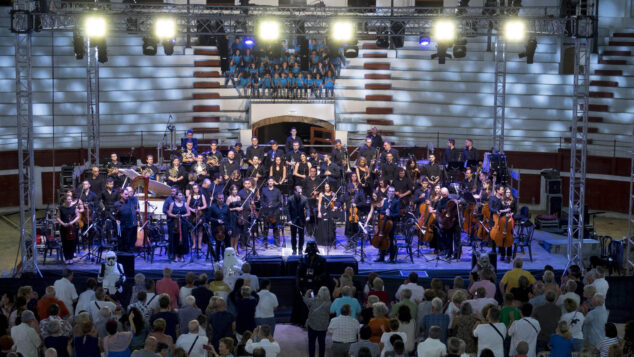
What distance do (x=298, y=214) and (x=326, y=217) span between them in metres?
0.70

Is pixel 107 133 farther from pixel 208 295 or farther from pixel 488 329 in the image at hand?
pixel 488 329

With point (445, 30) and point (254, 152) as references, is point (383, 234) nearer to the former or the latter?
point (445, 30)

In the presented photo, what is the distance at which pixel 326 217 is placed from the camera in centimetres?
1988

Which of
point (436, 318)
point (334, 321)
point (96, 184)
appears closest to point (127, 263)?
point (96, 184)

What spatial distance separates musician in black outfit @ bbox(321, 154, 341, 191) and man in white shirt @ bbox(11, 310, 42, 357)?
33.7 ft

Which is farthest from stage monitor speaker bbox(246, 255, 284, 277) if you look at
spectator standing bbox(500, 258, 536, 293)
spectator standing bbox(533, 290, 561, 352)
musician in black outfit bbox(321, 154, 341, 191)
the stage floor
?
spectator standing bbox(533, 290, 561, 352)

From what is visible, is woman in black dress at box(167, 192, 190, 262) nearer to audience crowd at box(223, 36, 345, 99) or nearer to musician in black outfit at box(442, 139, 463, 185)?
musician in black outfit at box(442, 139, 463, 185)

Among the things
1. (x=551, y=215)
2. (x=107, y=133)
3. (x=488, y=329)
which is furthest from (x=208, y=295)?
(x=107, y=133)

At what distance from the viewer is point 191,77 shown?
28797mm

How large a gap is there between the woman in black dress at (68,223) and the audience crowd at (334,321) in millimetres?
4857

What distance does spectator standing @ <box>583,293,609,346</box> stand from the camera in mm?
12492

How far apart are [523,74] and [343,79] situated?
555 centimetres

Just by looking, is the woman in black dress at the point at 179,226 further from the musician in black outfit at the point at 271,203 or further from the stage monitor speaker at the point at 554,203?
the stage monitor speaker at the point at 554,203

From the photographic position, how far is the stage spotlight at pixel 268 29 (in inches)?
769
